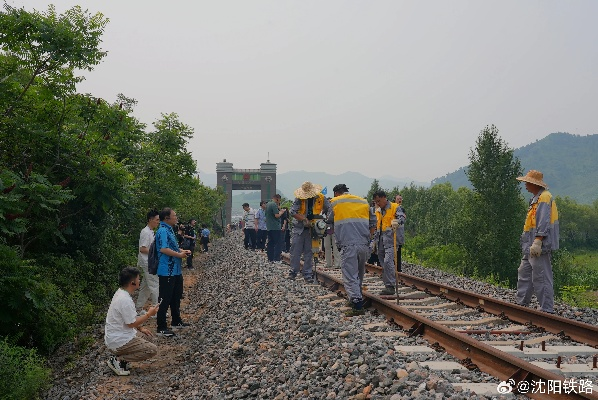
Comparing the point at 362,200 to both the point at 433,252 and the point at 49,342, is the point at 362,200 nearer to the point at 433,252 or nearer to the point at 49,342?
the point at 49,342

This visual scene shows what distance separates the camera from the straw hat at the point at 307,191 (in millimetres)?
8961

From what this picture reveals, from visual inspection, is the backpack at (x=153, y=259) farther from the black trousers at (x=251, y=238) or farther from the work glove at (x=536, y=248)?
the black trousers at (x=251, y=238)

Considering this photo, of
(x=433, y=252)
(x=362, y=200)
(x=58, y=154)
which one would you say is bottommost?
(x=433, y=252)

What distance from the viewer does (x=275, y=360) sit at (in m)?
5.52

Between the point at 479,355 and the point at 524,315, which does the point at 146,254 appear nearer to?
the point at 479,355

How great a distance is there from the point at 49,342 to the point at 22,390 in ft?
6.61

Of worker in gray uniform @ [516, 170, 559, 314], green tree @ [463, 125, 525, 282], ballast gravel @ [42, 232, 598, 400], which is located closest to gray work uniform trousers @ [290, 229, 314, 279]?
ballast gravel @ [42, 232, 598, 400]

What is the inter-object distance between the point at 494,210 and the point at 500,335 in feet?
119

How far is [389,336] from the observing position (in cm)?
595

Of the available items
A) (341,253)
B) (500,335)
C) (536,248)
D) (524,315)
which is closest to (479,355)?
(500,335)

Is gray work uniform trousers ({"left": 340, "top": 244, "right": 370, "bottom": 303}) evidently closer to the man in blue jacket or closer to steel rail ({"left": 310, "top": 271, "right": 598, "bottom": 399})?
steel rail ({"left": 310, "top": 271, "right": 598, "bottom": 399})

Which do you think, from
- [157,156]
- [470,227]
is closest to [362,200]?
[157,156]

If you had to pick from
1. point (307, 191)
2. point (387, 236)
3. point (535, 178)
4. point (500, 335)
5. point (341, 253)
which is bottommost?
point (500, 335)

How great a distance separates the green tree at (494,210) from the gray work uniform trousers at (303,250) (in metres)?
29.3
